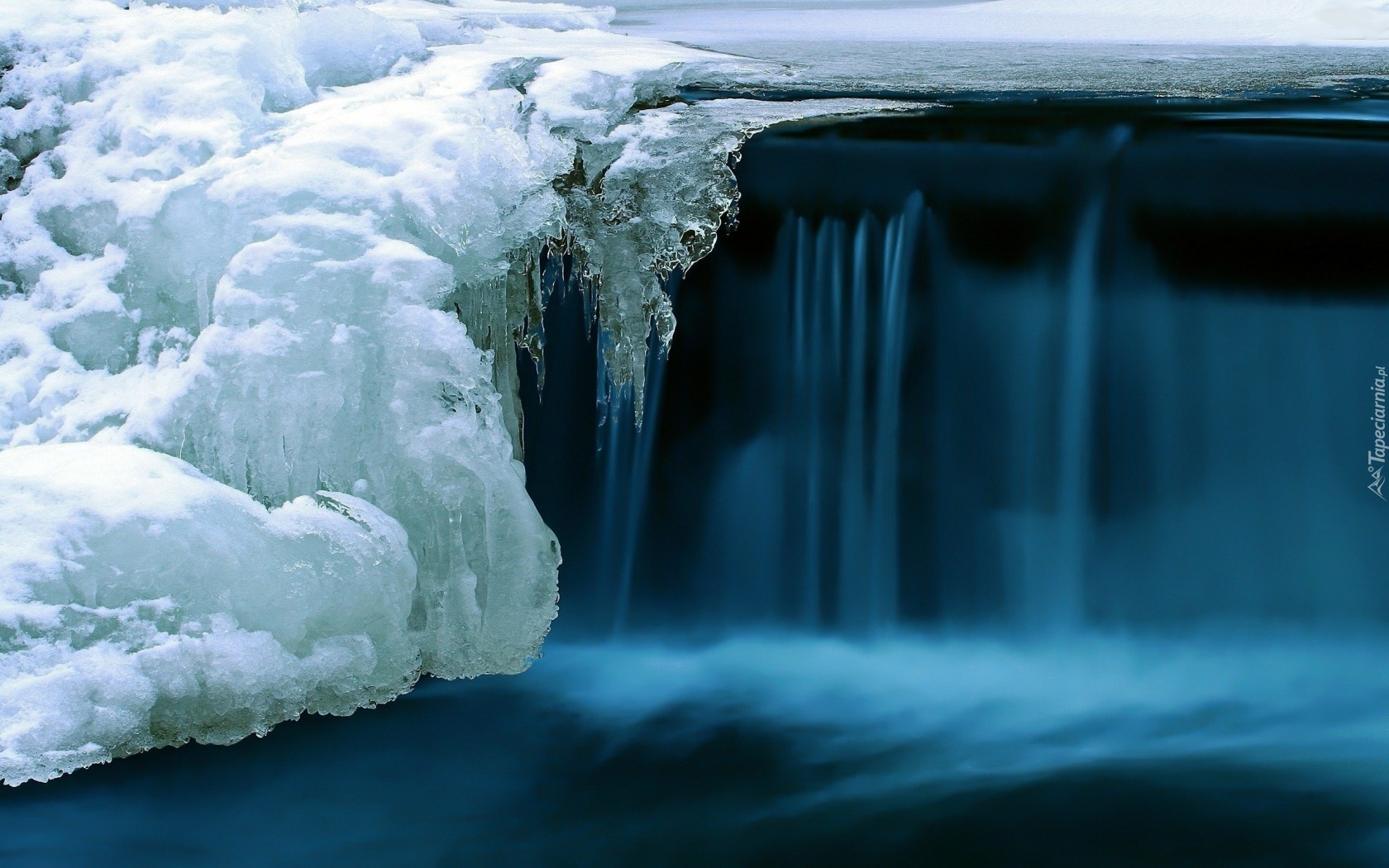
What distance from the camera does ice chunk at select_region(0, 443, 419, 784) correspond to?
2855 millimetres

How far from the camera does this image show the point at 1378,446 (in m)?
3.79

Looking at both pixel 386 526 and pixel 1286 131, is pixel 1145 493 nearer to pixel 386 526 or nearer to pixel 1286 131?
pixel 1286 131

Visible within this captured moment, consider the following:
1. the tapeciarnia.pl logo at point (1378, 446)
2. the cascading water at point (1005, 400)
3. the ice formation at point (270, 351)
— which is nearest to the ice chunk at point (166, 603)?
the ice formation at point (270, 351)

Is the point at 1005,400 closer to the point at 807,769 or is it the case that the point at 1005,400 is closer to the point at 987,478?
the point at 987,478

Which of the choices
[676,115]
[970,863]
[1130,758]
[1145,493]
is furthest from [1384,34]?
Answer: [970,863]

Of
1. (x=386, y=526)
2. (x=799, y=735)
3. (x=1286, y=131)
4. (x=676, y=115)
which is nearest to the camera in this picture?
(x=386, y=526)

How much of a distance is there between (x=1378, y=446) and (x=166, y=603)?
307 centimetres

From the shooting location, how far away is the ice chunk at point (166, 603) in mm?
2855

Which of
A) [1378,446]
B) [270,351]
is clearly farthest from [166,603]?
[1378,446]

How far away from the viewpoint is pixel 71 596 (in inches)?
114

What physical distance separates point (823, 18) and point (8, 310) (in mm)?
4373

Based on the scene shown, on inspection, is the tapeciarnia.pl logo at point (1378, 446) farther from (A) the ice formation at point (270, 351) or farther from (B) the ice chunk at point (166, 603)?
(B) the ice chunk at point (166, 603)

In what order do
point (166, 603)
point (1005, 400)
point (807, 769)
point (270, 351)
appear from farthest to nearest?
point (1005, 400)
point (807, 769)
point (270, 351)
point (166, 603)

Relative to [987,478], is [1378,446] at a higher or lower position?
higher
